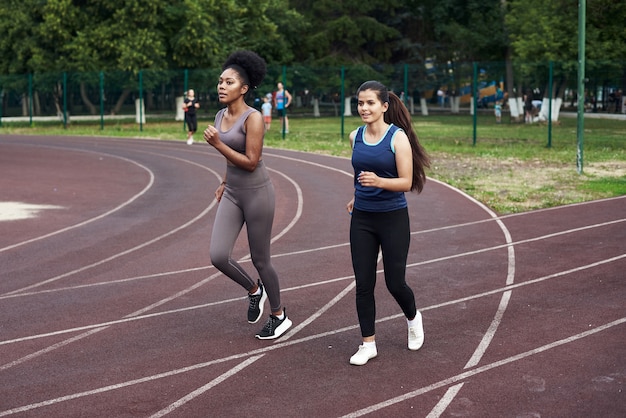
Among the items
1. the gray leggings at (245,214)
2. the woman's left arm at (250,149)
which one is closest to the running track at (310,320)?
the gray leggings at (245,214)

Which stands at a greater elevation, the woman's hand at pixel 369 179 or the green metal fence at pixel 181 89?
the green metal fence at pixel 181 89

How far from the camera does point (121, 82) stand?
3709 cm

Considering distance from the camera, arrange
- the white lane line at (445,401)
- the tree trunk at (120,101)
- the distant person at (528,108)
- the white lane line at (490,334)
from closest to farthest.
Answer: the white lane line at (445,401) < the white lane line at (490,334) < the tree trunk at (120,101) < the distant person at (528,108)

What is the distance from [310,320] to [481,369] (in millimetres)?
1781

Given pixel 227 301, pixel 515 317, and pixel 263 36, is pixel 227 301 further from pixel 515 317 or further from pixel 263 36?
pixel 263 36

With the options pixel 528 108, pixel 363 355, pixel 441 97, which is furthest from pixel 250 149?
pixel 528 108

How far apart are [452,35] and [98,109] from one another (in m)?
21.3

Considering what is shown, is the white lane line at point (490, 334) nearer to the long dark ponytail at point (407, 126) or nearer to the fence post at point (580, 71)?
the long dark ponytail at point (407, 126)

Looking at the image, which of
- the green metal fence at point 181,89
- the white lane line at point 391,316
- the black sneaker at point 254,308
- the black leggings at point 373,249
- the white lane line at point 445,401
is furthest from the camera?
the green metal fence at point 181,89

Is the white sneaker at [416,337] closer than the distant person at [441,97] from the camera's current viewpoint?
Yes

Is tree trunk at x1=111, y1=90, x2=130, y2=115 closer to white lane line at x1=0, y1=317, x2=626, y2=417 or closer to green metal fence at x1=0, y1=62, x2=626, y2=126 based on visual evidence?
green metal fence at x1=0, y1=62, x2=626, y2=126

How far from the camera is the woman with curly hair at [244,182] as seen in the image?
650 cm

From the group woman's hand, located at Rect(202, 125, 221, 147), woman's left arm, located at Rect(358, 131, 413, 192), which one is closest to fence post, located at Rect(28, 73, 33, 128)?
woman's hand, located at Rect(202, 125, 221, 147)

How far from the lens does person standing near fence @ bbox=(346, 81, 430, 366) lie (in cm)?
594
